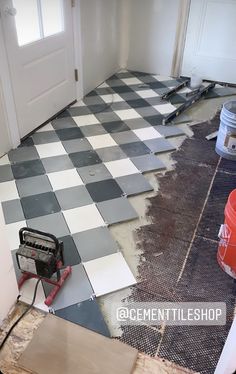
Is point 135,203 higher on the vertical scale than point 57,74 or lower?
lower

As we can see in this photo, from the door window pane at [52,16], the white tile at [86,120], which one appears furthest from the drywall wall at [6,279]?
the door window pane at [52,16]

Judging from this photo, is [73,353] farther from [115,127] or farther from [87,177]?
[115,127]

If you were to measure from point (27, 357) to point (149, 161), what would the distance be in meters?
1.53

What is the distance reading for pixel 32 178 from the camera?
2.27 meters

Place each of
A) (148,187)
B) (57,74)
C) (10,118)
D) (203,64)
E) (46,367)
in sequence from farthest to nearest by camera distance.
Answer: (203,64) < (57,74) < (10,118) < (148,187) < (46,367)

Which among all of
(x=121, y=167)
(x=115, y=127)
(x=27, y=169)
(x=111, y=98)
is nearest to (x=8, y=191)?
(x=27, y=169)

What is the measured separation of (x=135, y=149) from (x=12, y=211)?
3.46 feet

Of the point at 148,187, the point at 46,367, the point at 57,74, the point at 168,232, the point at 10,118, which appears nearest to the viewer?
the point at 46,367

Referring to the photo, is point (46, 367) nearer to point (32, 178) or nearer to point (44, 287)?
point (44, 287)

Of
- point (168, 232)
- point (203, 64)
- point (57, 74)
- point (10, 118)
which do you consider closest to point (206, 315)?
point (168, 232)

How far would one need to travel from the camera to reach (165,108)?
10.4 feet

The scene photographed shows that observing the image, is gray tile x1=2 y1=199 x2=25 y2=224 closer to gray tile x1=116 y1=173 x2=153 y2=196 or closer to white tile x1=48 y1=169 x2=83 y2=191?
white tile x1=48 y1=169 x2=83 y2=191

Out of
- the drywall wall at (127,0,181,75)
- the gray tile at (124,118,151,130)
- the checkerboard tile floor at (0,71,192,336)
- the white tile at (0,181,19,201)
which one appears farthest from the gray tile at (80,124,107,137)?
the drywall wall at (127,0,181,75)

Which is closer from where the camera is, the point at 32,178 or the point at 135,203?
the point at 135,203
